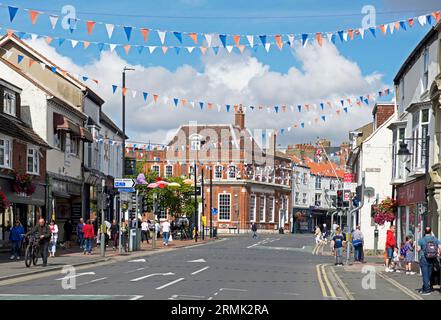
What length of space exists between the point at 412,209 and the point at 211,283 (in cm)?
1462

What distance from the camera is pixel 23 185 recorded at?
35906 mm

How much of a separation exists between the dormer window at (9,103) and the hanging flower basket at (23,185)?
3.63 metres

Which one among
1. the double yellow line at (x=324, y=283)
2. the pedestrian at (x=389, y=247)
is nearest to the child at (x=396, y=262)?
the pedestrian at (x=389, y=247)

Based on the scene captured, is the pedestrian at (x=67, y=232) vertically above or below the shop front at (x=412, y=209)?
below

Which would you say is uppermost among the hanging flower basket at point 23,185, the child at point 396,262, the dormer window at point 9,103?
the dormer window at point 9,103

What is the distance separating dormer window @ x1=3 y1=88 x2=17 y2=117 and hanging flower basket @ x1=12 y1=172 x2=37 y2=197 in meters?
3.63

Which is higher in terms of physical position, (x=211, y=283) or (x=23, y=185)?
(x=23, y=185)

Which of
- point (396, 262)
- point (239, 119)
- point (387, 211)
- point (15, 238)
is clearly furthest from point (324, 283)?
point (239, 119)

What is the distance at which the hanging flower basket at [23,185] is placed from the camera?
1391 inches

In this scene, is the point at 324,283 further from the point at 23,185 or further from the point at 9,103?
the point at 9,103

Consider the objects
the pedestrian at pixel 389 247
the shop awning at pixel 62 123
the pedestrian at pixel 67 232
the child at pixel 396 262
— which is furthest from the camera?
the pedestrian at pixel 67 232

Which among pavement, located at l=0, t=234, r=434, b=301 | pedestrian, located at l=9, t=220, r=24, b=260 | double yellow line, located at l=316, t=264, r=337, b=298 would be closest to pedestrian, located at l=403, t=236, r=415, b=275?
pavement, located at l=0, t=234, r=434, b=301

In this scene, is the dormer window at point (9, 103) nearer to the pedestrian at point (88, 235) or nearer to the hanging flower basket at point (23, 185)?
the hanging flower basket at point (23, 185)
